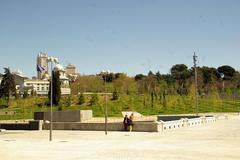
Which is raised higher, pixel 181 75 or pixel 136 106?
pixel 181 75

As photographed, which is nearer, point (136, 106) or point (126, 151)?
point (126, 151)

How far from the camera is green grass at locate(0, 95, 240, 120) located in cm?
5738

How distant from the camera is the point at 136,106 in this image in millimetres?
60906

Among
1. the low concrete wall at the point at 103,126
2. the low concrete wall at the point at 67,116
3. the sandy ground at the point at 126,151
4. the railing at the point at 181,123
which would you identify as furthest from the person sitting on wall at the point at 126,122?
the low concrete wall at the point at 67,116

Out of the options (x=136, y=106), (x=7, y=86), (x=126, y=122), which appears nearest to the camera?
(x=126, y=122)

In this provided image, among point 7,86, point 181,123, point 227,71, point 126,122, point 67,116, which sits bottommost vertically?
point 181,123

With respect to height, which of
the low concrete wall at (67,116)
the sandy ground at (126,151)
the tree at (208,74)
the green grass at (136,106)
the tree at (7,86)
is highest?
the tree at (208,74)

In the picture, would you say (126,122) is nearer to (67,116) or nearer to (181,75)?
(67,116)

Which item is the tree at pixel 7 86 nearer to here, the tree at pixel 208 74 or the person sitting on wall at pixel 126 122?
the person sitting on wall at pixel 126 122

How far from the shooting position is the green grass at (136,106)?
57381mm

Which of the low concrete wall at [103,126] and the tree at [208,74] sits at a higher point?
the tree at [208,74]

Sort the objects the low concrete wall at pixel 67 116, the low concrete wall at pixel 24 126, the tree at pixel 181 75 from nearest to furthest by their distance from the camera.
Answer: the low concrete wall at pixel 24 126
the low concrete wall at pixel 67 116
the tree at pixel 181 75

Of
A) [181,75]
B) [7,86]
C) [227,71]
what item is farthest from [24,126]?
[227,71]

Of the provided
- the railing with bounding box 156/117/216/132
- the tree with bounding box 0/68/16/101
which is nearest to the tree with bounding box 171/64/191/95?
the tree with bounding box 0/68/16/101
